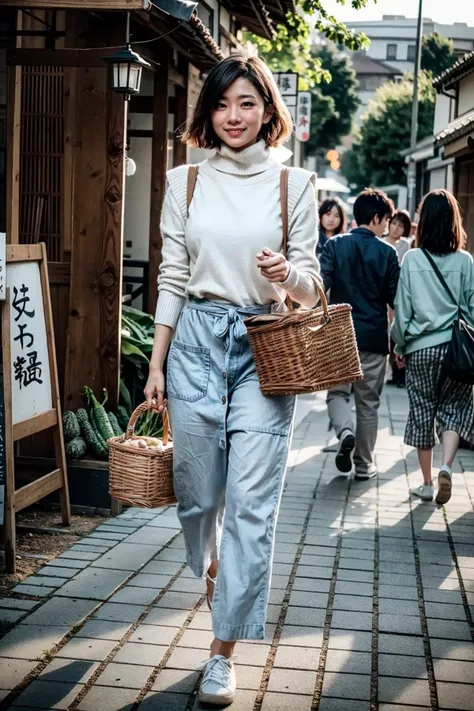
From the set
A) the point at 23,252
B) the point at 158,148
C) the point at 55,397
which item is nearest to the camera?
the point at 23,252

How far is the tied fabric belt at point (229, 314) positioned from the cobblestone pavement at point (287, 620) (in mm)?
1338

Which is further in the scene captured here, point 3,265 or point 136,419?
point 3,265

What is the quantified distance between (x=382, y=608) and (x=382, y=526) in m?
1.65

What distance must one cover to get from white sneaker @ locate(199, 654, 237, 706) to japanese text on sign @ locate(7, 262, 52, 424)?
2.19 metres

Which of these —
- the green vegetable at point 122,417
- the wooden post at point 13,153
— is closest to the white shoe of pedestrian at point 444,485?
the green vegetable at point 122,417

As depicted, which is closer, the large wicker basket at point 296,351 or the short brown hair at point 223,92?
the large wicker basket at point 296,351

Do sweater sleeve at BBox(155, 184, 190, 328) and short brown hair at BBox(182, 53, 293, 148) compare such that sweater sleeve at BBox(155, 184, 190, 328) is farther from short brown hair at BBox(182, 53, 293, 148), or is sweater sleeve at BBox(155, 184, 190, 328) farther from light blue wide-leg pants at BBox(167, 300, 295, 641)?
short brown hair at BBox(182, 53, 293, 148)

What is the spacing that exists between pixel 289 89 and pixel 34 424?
10123 millimetres

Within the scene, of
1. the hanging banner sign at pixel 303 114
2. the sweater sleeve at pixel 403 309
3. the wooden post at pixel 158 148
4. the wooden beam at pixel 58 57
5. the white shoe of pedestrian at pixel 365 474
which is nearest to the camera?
Result: the wooden beam at pixel 58 57

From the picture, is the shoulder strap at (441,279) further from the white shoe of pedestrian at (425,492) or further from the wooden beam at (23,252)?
the wooden beam at (23,252)

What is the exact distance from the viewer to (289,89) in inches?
584

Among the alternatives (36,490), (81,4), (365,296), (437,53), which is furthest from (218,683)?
(437,53)

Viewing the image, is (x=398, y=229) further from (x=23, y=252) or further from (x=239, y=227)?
(x=239, y=227)

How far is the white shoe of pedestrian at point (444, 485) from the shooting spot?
6977mm
